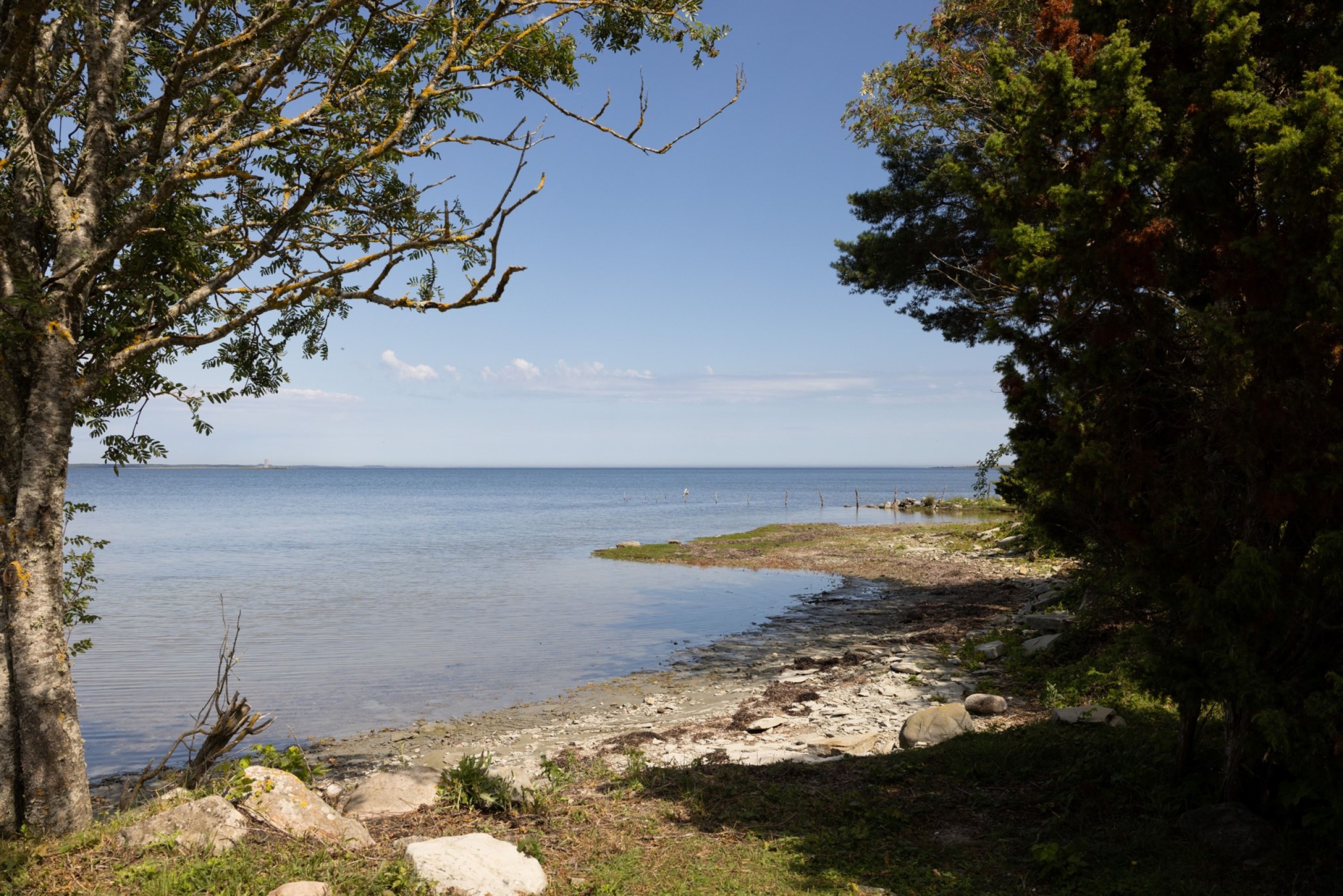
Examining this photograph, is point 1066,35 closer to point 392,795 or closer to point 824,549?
point 392,795

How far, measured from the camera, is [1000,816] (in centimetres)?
668

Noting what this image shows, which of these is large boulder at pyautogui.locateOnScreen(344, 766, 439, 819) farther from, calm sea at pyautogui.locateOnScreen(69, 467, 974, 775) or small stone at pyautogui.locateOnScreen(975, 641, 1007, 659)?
small stone at pyautogui.locateOnScreen(975, 641, 1007, 659)

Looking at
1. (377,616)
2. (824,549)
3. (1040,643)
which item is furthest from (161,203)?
(824,549)

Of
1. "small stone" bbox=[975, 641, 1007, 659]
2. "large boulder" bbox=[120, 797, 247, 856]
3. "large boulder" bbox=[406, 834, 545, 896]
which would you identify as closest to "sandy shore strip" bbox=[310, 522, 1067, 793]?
"small stone" bbox=[975, 641, 1007, 659]

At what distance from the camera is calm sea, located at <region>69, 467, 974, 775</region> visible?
14438 millimetres

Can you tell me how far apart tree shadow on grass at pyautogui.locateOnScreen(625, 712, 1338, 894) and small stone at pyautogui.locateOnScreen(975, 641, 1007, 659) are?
5292 millimetres

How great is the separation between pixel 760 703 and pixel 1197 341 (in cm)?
934

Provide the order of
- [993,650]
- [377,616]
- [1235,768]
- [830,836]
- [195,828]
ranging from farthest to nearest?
[377,616]
[993,650]
[830,836]
[1235,768]
[195,828]

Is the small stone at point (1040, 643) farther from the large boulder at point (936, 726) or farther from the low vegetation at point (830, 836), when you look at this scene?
the low vegetation at point (830, 836)

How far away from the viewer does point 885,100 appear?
47.2 feet

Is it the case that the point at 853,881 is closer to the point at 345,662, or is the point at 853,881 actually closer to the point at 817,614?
the point at 345,662

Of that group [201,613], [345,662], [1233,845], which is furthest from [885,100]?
[201,613]

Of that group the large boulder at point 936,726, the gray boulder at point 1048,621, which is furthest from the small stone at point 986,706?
the gray boulder at point 1048,621

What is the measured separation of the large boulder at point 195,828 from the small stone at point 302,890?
0.93 metres
